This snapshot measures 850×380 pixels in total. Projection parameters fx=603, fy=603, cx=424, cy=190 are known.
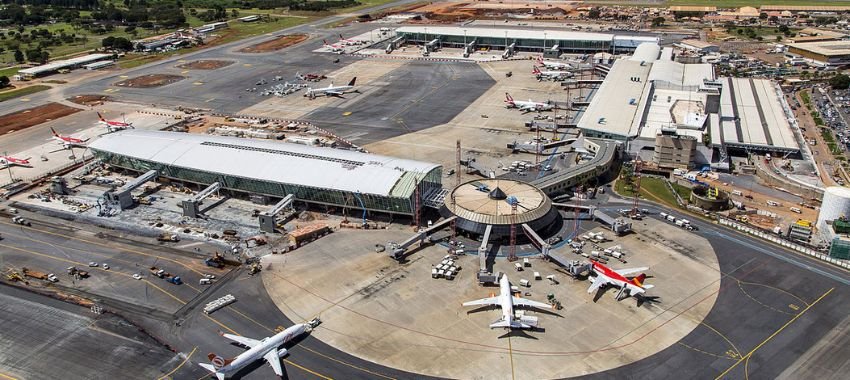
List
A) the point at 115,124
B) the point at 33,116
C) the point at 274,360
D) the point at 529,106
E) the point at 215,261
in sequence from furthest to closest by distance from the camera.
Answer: the point at 33,116 < the point at 529,106 < the point at 115,124 < the point at 215,261 < the point at 274,360

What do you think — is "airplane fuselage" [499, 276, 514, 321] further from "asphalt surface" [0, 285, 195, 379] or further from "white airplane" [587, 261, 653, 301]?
"asphalt surface" [0, 285, 195, 379]

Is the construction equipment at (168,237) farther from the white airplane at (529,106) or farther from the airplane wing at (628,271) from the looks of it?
the white airplane at (529,106)

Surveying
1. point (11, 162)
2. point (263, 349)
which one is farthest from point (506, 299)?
point (11, 162)

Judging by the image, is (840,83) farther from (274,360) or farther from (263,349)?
(263,349)

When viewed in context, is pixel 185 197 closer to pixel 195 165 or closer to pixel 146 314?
pixel 195 165

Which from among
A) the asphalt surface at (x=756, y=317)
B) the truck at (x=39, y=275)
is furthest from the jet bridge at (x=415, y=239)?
the truck at (x=39, y=275)

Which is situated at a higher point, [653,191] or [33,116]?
[33,116]

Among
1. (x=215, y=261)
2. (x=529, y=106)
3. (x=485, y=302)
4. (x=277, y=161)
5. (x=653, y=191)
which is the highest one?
(x=277, y=161)
